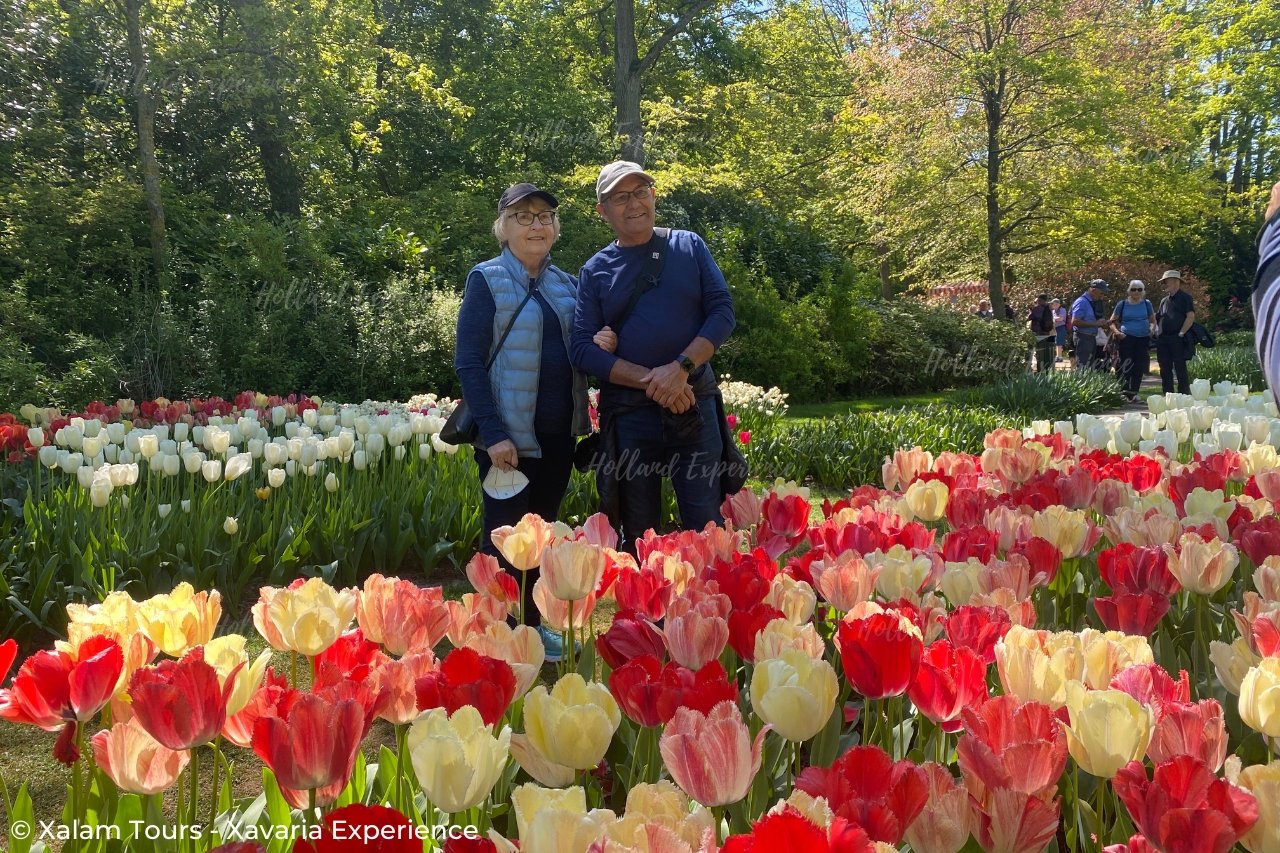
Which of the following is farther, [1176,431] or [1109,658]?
[1176,431]

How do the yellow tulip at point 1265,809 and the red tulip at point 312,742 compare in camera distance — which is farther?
the red tulip at point 312,742

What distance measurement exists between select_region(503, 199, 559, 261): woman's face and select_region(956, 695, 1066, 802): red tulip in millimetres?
2631

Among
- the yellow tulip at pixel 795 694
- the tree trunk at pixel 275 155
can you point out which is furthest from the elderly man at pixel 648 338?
the tree trunk at pixel 275 155

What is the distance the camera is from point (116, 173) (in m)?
12.5

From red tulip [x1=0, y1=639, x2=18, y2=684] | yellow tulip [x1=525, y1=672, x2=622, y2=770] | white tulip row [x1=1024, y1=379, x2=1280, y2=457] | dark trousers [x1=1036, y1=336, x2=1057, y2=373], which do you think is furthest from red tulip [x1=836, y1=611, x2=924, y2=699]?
dark trousers [x1=1036, y1=336, x2=1057, y2=373]

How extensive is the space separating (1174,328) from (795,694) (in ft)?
40.5

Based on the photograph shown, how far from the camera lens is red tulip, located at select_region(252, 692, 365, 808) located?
1.00 m

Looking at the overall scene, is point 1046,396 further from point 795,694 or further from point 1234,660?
point 795,694

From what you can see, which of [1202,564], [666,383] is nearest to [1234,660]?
[1202,564]

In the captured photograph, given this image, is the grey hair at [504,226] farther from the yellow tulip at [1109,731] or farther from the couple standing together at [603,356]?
the yellow tulip at [1109,731]

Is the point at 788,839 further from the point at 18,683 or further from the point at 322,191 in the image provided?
the point at 322,191

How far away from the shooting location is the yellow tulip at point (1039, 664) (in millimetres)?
1163

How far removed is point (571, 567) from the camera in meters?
1.59

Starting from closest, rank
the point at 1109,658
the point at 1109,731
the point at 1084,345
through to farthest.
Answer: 1. the point at 1109,731
2. the point at 1109,658
3. the point at 1084,345
